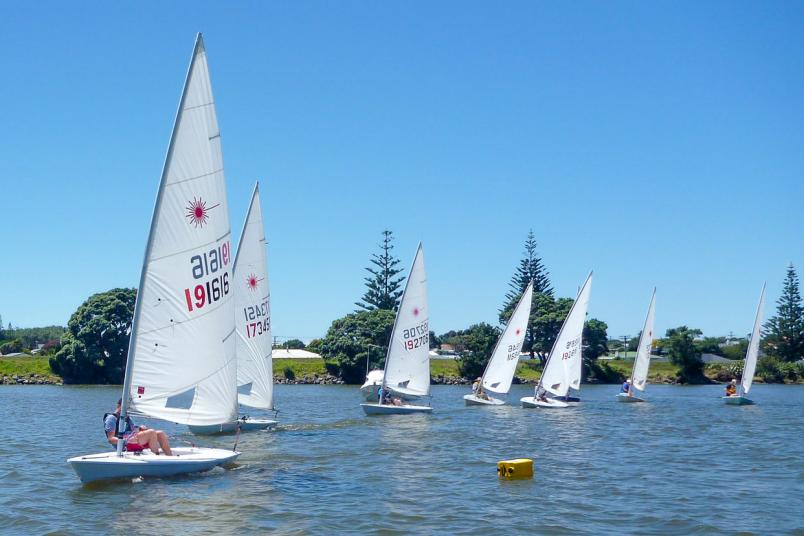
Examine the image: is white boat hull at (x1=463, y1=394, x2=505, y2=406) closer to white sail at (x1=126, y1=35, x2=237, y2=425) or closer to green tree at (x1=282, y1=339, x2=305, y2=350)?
white sail at (x1=126, y1=35, x2=237, y2=425)

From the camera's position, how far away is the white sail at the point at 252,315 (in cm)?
2938

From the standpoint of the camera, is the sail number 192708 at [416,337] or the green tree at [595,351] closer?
the sail number 192708 at [416,337]

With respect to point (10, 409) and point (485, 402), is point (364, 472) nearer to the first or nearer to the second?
point (485, 402)

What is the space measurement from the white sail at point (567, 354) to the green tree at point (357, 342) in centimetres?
2917

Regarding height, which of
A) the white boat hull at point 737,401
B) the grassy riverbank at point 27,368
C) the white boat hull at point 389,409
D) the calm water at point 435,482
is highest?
the grassy riverbank at point 27,368

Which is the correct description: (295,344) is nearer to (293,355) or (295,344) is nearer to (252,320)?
(293,355)

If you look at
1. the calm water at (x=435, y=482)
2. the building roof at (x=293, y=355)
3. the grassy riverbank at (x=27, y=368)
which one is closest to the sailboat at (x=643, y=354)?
the calm water at (x=435, y=482)

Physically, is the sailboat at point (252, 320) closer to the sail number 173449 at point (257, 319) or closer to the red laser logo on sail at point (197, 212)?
the sail number 173449 at point (257, 319)

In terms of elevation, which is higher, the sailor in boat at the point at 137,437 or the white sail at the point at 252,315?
the white sail at the point at 252,315

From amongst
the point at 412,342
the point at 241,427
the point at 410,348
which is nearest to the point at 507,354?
the point at 412,342

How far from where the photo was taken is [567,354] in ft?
150

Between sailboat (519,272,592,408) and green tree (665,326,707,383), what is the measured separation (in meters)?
38.1

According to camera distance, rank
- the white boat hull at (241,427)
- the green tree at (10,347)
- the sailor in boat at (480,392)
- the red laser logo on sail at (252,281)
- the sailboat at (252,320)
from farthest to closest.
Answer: the green tree at (10,347) → the sailor in boat at (480,392) → the red laser logo on sail at (252,281) → the sailboat at (252,320) → the white boat hull at (241,427)

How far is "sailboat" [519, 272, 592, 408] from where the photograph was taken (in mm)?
44062
